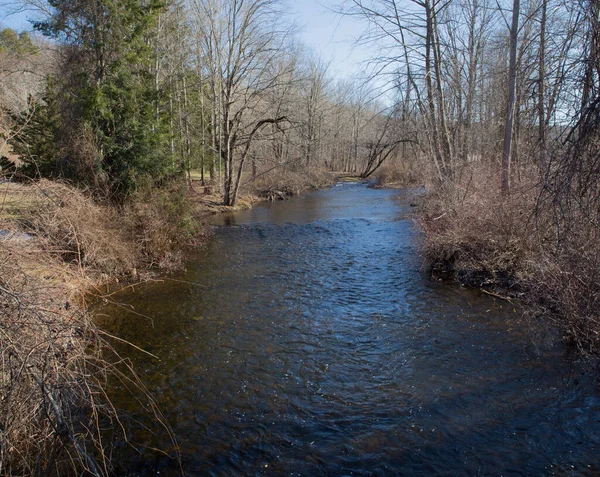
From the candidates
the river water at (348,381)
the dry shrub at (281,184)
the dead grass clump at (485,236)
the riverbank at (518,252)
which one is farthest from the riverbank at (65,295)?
the dry shrub at (281,184)

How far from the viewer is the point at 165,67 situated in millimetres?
22297

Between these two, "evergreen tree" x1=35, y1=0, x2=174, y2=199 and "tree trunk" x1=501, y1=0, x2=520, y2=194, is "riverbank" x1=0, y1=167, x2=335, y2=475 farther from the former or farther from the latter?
"tree trunk" x1=501, y1=0, x2=520, y2=194

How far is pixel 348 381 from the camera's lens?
5.97 m

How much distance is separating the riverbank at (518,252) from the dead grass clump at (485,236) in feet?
0.07

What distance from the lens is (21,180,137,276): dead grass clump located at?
9.66 metres

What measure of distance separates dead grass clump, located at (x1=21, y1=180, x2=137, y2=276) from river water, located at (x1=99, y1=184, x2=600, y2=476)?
4.13ft

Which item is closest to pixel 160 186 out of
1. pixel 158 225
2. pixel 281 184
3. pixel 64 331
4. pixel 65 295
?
pixel 158 225

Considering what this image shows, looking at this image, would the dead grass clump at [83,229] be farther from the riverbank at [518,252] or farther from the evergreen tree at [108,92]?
the riverbank at [518,252]

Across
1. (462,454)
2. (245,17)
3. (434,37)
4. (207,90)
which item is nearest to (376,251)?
(434,37)

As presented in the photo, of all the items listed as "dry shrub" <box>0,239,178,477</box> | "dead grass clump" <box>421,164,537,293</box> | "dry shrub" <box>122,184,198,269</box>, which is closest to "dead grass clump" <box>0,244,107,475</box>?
"dry shrub" <box>0,239,178,477</box>

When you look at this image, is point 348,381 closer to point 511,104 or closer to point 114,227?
point 114,227

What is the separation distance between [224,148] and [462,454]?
21815 mm

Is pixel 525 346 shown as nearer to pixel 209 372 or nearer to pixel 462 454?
pixel 462 454

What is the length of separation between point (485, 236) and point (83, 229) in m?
9.80
